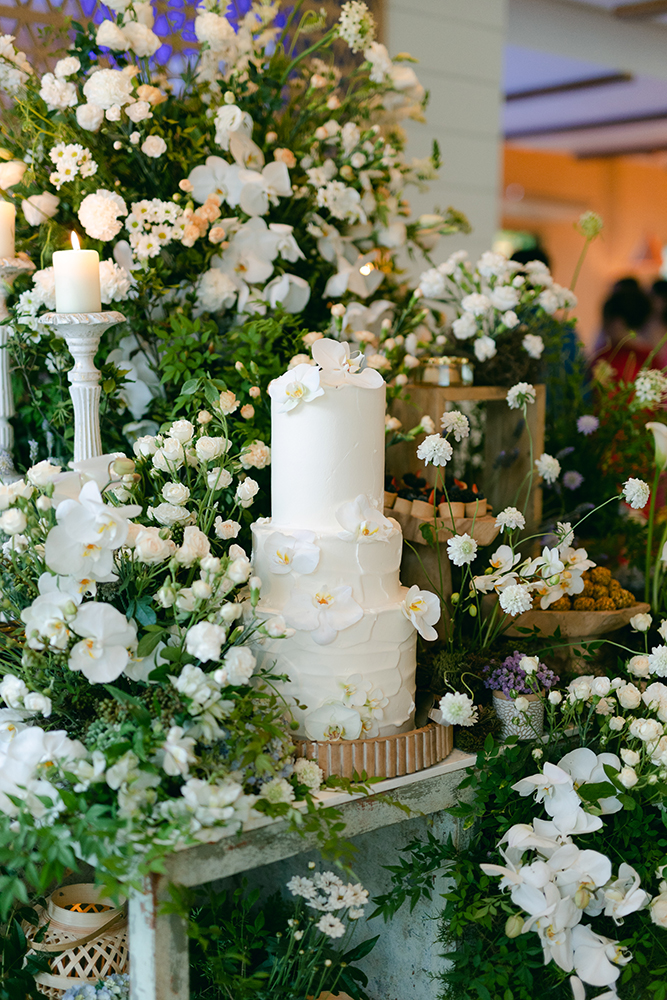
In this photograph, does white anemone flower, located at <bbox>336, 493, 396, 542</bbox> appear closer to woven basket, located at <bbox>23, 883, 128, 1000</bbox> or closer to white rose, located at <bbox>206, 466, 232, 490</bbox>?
white rose, located at <bbox>206, 466, 232, 490</bbox>

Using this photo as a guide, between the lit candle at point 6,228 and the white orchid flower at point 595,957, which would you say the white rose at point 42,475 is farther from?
the white orchid flower at point 595,957

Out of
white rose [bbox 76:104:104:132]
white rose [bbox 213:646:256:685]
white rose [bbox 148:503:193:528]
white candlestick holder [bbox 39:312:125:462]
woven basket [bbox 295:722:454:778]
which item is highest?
white rose [bbox 76:104:104:132]

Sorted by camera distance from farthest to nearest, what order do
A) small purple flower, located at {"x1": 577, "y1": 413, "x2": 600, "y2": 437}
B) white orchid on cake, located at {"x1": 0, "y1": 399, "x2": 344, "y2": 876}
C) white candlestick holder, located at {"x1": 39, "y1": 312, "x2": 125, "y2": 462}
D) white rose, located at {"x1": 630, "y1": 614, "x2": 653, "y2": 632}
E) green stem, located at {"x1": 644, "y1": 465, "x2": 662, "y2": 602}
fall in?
small purple flower, located at {"x1": 577, "y1": 413, "x2": 600, "y2": 437} → green stem, located at {"x1": 644, "y1": 465, "x2": 662, "y2": 602} → white rose, located at {"x1": 630, "y1": 614, "x2": 653, "y2": 632} → white candlestick holder, located at {"x1": 39, "y1": 312, "x2": 125, "y2": 462} → white orchid on cake, located at {"x1": 0, "y1": 399, "x2": 344, "y2": 876}

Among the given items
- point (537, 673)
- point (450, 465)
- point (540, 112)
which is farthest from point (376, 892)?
point (540, 112)

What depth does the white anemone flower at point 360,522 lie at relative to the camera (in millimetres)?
1176

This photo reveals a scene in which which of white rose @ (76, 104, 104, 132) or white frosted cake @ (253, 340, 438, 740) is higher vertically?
white rose @ (76, 104, 104, 132)

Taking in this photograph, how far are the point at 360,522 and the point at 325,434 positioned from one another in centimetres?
12

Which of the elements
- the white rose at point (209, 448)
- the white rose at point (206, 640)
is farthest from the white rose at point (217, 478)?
the white rose at point (206, 640)

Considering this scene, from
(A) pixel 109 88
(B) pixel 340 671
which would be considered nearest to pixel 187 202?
(A) pixel 109 88

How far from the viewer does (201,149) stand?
1.62m

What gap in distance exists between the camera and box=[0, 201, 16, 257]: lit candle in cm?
142

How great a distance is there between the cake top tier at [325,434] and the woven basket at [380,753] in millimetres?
286

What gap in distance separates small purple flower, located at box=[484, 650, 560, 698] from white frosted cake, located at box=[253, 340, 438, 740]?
6.8 inches

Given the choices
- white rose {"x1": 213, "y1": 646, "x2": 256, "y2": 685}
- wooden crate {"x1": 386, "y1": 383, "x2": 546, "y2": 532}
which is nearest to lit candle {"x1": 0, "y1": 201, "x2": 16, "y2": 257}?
wooden crate {"x1": 386, "y1": 383, "x2": 546, "y2": 532}
